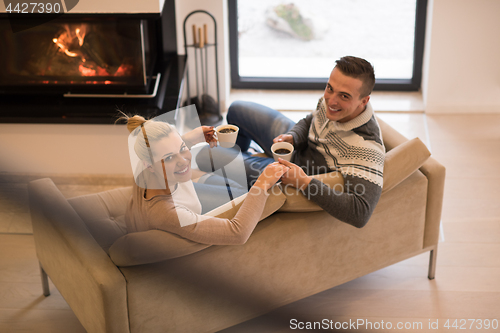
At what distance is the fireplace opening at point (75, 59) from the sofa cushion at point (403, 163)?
57.1 inches

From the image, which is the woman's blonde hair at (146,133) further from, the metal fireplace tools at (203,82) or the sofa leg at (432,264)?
the metal fireplace tools at (203,82)

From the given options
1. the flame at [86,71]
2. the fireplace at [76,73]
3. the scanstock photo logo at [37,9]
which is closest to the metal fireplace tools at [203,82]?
the fireplace at [76,73]

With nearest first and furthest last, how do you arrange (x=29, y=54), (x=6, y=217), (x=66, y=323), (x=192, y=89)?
(x=6, y=217), (x=66, y=323), (x=29, y=54), (x=192, y=89)

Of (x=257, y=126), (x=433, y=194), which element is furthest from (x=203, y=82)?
(x=433, y=194)

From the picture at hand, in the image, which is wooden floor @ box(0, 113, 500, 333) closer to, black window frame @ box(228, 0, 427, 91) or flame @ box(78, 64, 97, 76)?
flame @ box(78, 64, 97, 76)

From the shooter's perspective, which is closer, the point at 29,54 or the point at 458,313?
the point at 458,313

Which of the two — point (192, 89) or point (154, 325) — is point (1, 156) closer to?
point (154, 325)

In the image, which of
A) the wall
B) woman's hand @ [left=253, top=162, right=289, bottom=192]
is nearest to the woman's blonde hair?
woman's hand @ [left=253, top=162, right=289, bottom=192]

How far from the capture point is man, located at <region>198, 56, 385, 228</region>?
1.37 meters

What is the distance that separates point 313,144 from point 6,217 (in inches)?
62.6

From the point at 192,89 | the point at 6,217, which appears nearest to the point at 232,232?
the point at 6,217

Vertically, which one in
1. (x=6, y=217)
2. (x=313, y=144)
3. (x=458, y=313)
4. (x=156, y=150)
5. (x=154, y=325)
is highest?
(x=6, y=217)

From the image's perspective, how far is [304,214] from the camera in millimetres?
1423

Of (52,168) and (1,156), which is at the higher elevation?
(1,156)
